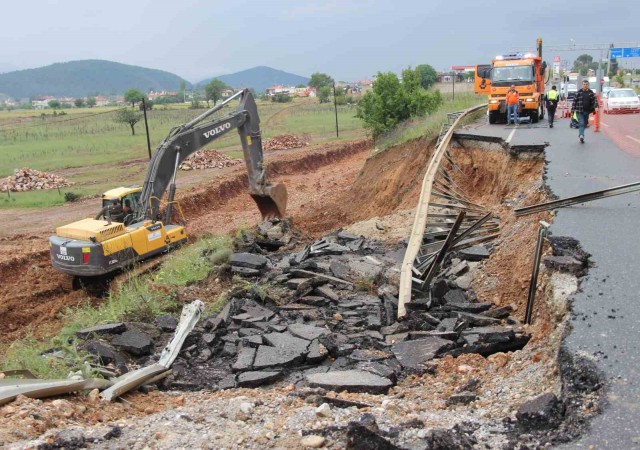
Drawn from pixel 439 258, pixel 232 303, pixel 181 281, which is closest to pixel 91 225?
pixel 181 281

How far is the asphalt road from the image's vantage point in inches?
172

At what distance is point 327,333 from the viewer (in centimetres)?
826

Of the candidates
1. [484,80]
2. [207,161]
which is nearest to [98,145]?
[207,161]

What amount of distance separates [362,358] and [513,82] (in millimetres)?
18637

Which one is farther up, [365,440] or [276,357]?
[365,440]

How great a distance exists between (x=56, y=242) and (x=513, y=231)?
380 inches

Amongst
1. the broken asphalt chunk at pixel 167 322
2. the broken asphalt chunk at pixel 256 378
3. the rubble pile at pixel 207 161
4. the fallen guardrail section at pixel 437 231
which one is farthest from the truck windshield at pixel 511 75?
the broken asphalt chunk at pixel 256 378

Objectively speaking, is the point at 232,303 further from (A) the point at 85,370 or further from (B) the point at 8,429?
(B) the point at 8,429

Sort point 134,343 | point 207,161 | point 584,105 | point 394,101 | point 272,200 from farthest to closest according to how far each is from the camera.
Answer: point 207,161, point 394,101, point 272,200, point 584,105, point 134,343

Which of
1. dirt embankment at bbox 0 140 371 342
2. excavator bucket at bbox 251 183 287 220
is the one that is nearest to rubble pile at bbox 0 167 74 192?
dirt embankment at bbox 0 140 371 342

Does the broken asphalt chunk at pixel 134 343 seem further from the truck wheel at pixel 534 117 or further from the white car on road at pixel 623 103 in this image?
the white car on road at pixel 623 103

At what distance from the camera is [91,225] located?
13336 millimetres

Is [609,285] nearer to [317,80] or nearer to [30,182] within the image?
[30,182]

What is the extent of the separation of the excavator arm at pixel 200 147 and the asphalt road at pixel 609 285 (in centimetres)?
793
